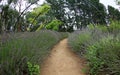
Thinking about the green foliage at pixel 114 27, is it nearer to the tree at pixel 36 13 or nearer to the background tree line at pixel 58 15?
the background tree line at pixel 58 15

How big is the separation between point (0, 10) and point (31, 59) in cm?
2059

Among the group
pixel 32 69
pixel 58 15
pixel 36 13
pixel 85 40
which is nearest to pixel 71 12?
pixel 58 15

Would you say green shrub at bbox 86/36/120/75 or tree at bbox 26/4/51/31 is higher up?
tree at bbox 26/4/51/31

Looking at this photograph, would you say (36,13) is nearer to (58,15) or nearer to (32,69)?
(58,15)

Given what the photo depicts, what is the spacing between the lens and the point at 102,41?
26.2 feet

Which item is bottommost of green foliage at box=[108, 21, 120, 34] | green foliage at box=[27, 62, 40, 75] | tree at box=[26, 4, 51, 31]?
green foliage at box=[27, 62, 40, 75]

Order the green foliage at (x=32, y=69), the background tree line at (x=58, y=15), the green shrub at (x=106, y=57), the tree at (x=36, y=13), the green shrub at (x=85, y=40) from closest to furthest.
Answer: the green foliage at (x=32, y=69) < the green shrub at (x=106, y=57) < the green shrub at (x=85, y=40) < the background tree line at (x=58, y=15) < the tree at (x=36, y=13)

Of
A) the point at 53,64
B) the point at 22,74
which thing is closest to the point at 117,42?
the point at 53,64

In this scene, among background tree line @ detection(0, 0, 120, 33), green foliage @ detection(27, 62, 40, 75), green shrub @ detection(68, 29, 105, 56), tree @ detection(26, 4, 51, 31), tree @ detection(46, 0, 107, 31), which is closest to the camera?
green foliage @ detection(27, 62, 40, 75)

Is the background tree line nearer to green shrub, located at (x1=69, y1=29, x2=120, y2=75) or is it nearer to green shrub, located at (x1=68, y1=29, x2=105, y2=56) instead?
green shrub, located at (x1=68, y1=29, x2=105, y2=56)

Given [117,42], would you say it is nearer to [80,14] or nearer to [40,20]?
[40,20]

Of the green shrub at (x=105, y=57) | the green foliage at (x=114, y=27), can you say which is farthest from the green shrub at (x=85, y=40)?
the green shrub at (x=105, y=57)

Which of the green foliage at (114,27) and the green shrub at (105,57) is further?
the green foliage at (114,27)

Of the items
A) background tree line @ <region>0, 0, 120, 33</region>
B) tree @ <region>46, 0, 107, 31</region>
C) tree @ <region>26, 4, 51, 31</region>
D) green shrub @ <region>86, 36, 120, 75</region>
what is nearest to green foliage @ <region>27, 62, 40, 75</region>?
green shrub @ <region>86, 36, 120, 75</region>
